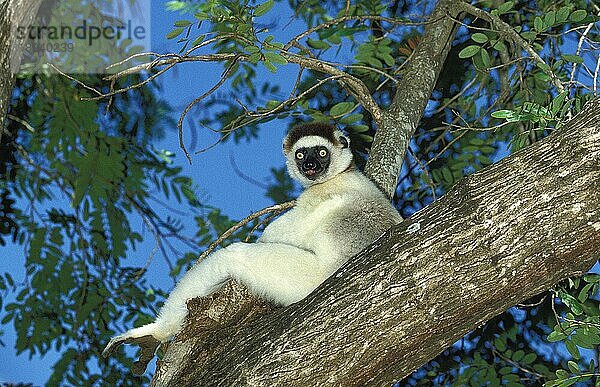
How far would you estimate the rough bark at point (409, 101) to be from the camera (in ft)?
16.6

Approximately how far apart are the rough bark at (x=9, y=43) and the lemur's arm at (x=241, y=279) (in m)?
1.57

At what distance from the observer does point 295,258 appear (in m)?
4.11

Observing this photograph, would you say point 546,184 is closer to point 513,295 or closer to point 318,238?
point 513,295

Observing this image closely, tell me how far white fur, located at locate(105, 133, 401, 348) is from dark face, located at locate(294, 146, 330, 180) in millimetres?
531

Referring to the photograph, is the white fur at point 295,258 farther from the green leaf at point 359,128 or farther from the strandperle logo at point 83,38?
the strandperle logo at point 83,38

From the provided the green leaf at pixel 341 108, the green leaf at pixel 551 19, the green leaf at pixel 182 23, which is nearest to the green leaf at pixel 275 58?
the green leaf at pixel 182 23

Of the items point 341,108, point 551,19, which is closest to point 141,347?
point 341,108

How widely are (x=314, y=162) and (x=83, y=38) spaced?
3.77 meters

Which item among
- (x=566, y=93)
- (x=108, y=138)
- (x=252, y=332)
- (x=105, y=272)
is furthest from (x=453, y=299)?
(x=105, y=272)

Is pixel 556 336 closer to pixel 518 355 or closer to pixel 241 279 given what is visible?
pixel 241 279

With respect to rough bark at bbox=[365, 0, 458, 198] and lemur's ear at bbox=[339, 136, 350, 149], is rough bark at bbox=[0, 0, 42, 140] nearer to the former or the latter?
lemur's ear at bbox=[339, 136, 350, 149]

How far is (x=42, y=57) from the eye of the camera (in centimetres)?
734

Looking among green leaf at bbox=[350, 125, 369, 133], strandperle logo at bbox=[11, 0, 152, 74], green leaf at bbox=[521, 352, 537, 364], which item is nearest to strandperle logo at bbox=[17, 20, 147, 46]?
strandperle logo at bbox=[11, 0, 152, 74]

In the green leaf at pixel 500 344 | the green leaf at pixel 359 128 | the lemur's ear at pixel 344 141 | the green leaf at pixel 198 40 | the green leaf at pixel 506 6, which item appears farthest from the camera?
the green leaf at pixel 500 344
